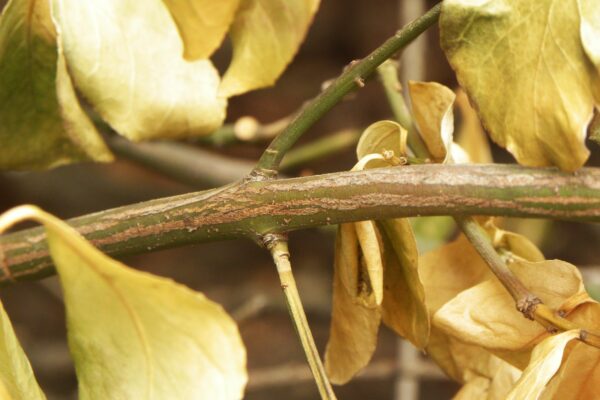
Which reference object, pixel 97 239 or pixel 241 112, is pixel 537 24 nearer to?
pixel 97 239

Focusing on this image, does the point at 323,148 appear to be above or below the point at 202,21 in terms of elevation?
below

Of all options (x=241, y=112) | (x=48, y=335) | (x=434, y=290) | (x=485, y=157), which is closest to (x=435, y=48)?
(x=241, y=112)

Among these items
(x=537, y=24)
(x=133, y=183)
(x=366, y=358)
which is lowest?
(x=133, y=183)

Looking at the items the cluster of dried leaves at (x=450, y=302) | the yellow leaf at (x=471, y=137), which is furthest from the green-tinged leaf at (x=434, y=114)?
the yellow leaf at (x=471, y=137)

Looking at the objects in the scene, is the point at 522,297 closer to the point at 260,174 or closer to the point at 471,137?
the point at 260,174

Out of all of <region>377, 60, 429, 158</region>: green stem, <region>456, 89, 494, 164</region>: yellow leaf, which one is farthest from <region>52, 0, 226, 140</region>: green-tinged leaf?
<region>456, 89, 494, 164</region>: yellow leaf

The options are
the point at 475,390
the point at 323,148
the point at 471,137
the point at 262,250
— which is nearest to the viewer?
the point at 475,390

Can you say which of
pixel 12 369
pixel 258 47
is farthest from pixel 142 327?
pixel 258 47
